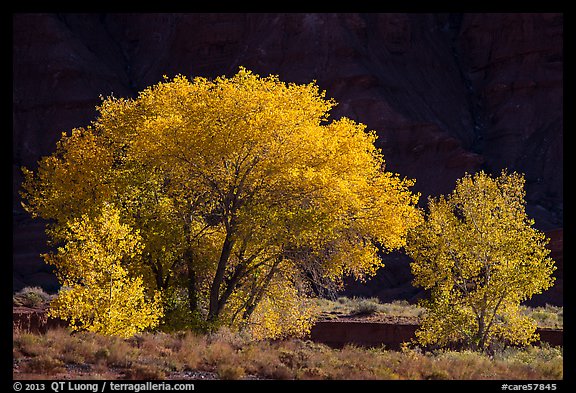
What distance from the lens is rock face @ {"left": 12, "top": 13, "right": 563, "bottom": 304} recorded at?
260ft

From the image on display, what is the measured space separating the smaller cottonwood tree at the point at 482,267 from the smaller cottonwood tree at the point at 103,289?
1208cm

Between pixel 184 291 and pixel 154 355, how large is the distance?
759 cm

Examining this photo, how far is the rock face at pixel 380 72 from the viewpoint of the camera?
79250mm

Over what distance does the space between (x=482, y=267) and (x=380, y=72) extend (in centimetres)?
5811

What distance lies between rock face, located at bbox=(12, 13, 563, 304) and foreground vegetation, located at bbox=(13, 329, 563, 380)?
5346cm

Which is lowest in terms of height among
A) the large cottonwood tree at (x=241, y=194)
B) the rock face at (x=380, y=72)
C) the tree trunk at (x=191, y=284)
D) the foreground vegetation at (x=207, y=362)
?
the foreground vegetation at (x=207, y=362)

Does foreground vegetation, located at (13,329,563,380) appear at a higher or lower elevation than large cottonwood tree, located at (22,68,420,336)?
lower

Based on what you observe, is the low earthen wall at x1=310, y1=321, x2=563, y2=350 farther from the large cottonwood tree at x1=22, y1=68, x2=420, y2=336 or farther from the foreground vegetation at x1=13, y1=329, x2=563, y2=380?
the foreground vegetation at x1=13, y1=329, x2=563, y2=380

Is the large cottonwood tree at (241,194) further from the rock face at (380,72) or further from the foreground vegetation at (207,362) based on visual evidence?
the rock face at (380,72)

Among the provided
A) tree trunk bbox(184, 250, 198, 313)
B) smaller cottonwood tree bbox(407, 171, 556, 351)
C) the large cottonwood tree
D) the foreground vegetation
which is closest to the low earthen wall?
smaller cottonwood tree bbox(407, 171, 556, 351)

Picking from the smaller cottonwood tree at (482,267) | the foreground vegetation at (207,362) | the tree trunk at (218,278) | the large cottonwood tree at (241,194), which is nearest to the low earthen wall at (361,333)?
the smaller cottonwood tree at (482,267)
